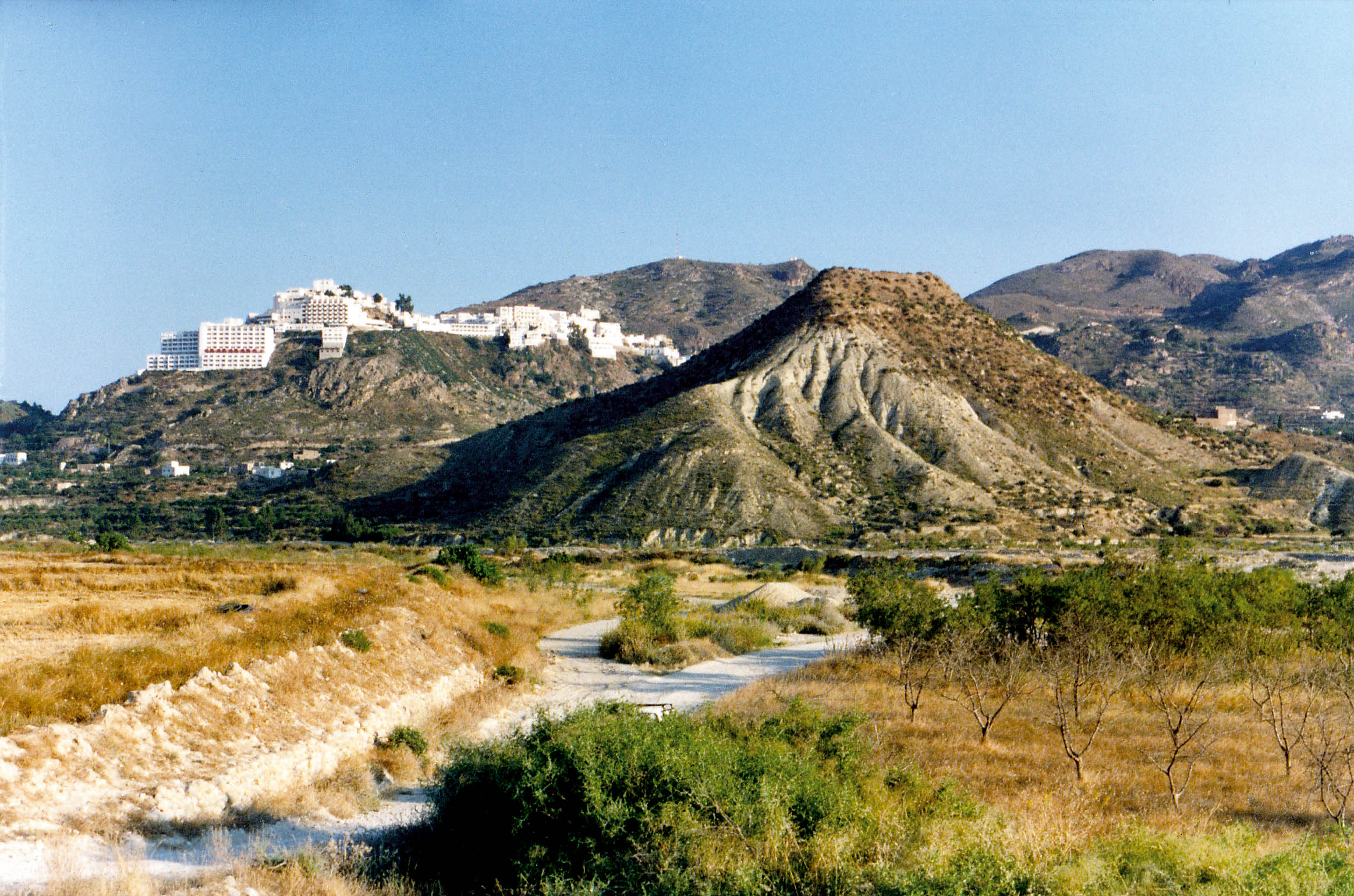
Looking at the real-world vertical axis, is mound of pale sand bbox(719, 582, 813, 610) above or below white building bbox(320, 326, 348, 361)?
below

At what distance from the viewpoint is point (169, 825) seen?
36.7ft

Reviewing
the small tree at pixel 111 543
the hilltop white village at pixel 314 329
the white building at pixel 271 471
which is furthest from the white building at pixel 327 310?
the small tree at pixel 111 543

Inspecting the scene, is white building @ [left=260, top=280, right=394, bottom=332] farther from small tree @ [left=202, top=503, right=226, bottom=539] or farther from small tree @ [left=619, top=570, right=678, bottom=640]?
small tree @ [left=619, top=570, right=678, bottom=640]

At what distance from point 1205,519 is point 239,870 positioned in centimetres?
6843

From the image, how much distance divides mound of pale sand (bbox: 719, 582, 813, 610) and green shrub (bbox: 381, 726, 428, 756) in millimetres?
21956

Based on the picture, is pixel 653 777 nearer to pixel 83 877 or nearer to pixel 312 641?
pixel 83 877

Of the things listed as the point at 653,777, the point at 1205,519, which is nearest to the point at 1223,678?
the point at 653,777

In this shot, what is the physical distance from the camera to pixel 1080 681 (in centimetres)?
1919

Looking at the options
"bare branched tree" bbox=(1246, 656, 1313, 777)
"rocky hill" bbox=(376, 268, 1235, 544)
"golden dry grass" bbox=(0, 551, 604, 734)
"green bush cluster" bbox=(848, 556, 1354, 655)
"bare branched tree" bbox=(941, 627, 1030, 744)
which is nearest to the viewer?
"golden dry grass" bbox=(0, 551, 604, 734)

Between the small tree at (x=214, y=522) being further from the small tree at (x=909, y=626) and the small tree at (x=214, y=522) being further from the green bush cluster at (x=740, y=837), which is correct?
the green bush cluster at (x=740, y=837)

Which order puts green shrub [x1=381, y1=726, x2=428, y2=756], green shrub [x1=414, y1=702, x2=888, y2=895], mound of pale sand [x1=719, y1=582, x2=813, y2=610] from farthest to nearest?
mound of pale sand [x1=719, y1=582, x2=813, y2=610], green shrub [x1=381, y1=726, x2=428, y2=756], green shrub [x1=414, y1=702, x2=888, y2=895]

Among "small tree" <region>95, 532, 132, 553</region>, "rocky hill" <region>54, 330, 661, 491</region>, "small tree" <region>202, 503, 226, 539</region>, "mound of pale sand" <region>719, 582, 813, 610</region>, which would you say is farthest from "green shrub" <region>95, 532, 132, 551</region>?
"rocky hill" <region>54, 330, 661, 491</region>

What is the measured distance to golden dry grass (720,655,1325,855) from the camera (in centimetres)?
1148

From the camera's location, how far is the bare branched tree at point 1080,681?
15930mm
